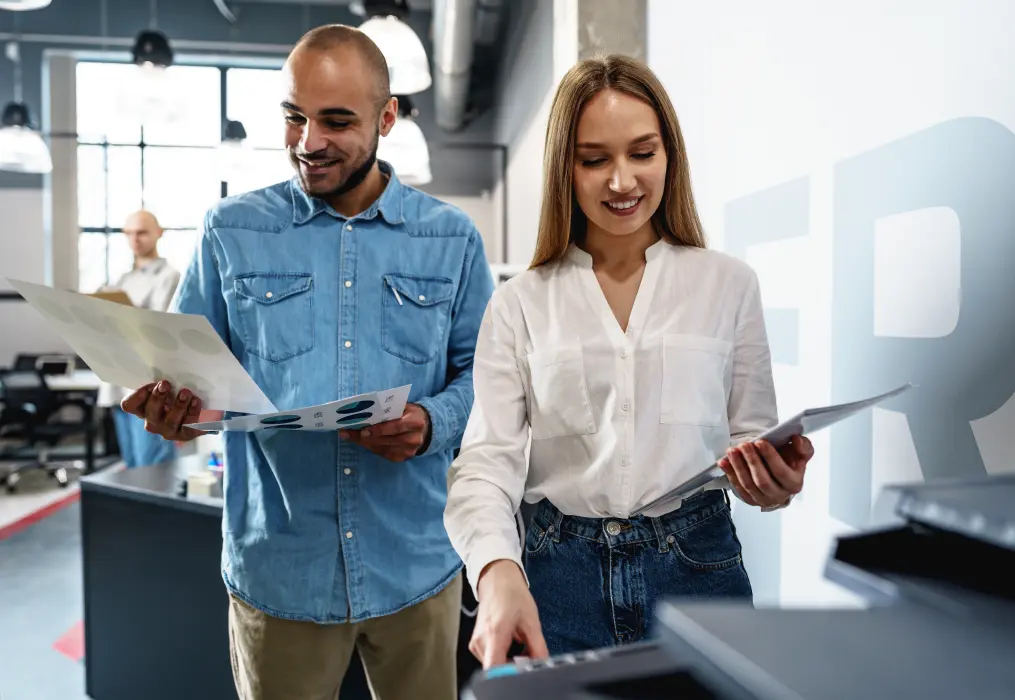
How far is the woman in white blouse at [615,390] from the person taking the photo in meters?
1.06

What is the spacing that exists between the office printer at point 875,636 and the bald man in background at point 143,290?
4244 millimetres

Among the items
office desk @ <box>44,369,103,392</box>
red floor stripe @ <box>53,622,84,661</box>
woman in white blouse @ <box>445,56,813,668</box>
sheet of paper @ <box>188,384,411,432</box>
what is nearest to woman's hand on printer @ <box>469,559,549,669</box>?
woman in white blouse @ <box>445,56,813,668</box>

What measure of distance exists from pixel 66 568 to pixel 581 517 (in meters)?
4.44

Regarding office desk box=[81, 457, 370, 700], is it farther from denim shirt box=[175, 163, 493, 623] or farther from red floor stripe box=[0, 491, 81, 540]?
red floor stripe box=[0, 491, 81, 540]

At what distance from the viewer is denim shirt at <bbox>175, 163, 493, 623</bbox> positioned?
1.46m

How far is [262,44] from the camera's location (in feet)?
30.9

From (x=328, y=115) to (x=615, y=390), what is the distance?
722 millimetres

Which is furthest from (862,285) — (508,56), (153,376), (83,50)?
(83,50)

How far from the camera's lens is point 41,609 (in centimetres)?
395

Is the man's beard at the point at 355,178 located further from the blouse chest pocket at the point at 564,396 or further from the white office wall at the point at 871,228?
the white office wall at the point at 871,228

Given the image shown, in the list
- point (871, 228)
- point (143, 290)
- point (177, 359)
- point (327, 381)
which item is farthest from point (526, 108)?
point (177, 359)

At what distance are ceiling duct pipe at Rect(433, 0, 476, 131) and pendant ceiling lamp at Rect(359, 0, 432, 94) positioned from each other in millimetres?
2831

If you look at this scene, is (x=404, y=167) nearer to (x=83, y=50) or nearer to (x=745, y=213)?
(x=745, y=213)

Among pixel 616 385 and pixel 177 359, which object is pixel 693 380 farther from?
pixel 177 359
